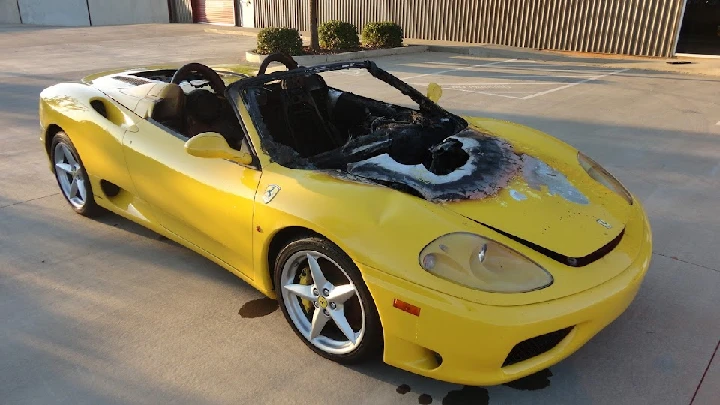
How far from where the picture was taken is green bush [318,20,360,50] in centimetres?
1341

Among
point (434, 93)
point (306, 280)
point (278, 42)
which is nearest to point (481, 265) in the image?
point (306, 280)

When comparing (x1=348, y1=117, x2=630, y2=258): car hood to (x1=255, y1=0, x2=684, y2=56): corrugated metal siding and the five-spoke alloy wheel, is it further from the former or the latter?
(x1=255, y1=0, x2=684, y2=56): corrugated metal siding

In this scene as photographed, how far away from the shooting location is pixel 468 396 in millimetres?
2424

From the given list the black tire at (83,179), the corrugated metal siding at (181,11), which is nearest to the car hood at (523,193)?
the black tire at (83,179)

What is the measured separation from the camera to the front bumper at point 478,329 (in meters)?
2.09

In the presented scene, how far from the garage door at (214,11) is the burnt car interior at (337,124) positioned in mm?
18877

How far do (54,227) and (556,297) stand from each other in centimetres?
354

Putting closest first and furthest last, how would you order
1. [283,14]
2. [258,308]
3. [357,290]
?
[357,290], [258,308], [283,14]

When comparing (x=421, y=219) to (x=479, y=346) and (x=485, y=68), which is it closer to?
(x=479, y=346)

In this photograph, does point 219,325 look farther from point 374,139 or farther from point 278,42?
point 278,42

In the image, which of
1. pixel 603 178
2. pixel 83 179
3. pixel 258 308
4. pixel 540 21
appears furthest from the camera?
pixel 540 21

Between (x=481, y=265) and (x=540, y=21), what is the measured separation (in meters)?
13.1

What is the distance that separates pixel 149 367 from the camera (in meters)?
2.62

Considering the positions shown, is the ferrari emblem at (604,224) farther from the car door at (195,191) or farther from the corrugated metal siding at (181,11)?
the corrugated metal siding at (181,11)
